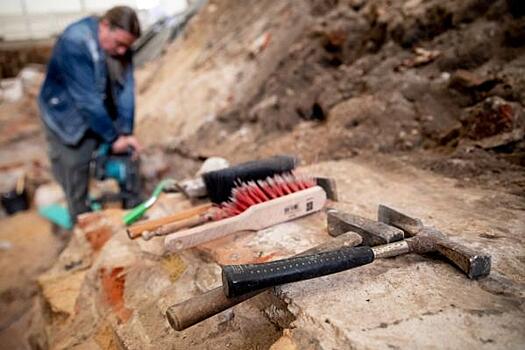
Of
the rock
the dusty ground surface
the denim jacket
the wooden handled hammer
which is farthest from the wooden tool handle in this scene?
the denim jacket

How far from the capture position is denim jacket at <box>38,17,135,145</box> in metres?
2.65

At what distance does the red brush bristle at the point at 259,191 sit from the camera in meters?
1.40

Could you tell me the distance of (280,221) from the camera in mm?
1392

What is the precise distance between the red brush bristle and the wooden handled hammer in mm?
250

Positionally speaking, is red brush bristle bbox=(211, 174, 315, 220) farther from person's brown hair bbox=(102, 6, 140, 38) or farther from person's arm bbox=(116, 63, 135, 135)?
person's arm bbox=(116, 63, 135, 135)

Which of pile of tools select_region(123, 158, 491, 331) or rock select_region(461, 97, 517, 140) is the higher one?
rock select_region(461, 97, 517, 140)

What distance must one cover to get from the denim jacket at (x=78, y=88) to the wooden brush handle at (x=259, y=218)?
1909 mm

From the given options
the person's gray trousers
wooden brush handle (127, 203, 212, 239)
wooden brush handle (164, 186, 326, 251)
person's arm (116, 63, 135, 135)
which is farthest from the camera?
person's arm (116, 63, 135, 135)

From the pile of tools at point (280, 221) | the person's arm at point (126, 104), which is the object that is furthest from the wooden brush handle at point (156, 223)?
the person's arm at point (126, 104)

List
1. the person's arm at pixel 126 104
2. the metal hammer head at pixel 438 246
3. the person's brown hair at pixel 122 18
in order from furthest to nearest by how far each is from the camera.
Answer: the person's arm at pixel 126 104 < the person's brown hair at pixel 122 18 < the metal hammer head at pixel 438 246

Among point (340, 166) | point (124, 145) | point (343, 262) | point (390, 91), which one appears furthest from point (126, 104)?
point (343, 262)

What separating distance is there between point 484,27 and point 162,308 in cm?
234

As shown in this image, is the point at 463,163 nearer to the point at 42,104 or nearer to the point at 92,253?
the point at 92,253

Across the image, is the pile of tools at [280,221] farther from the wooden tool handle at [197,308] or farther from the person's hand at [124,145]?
the person's hand at [124,145]
